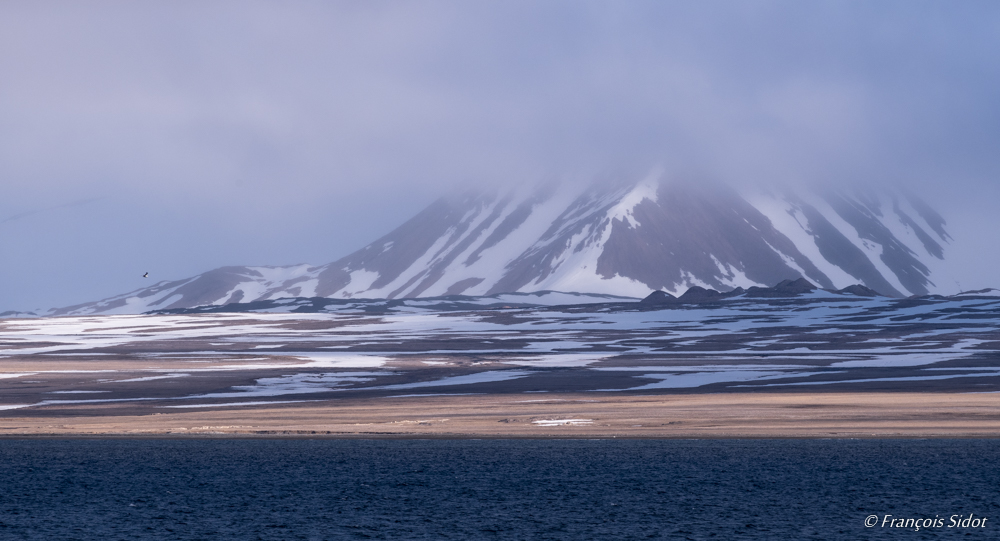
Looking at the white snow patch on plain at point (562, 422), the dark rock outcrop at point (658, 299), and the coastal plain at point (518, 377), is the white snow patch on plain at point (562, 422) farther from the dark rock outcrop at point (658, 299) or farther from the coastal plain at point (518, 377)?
the dark rock outcrop at point (658, 299)

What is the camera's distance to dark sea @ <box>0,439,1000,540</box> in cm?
2530

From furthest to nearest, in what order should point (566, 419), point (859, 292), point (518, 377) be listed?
point (859, 292)
point (518, 377)
point (566, 419)

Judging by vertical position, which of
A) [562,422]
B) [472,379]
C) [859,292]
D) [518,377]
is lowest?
[562,422]

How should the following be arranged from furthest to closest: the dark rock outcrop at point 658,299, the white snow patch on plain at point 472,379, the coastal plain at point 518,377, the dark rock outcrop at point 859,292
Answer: the dark rock outcrop at point 658,299, the dark rock outcrop at point 859,292, the white snow patch on plain at point 472,379, the coastal plain at point 518,377

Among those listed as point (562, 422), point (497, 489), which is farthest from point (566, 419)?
point (497, 489)

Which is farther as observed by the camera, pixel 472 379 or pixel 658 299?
pixel 658 299

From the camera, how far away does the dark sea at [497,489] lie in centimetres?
2530

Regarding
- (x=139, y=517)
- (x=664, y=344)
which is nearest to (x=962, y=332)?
(x=664, y=344)

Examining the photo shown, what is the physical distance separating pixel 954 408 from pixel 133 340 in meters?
75.2

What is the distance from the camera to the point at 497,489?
31406 mm

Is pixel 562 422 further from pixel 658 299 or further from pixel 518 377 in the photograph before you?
pixel 658 299

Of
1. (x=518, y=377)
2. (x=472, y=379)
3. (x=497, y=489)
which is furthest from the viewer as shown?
(x=518, y=377)

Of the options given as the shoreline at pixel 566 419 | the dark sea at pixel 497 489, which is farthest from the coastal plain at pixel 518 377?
the dark sea at pixel 497 489

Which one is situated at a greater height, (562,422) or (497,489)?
(562,422)
